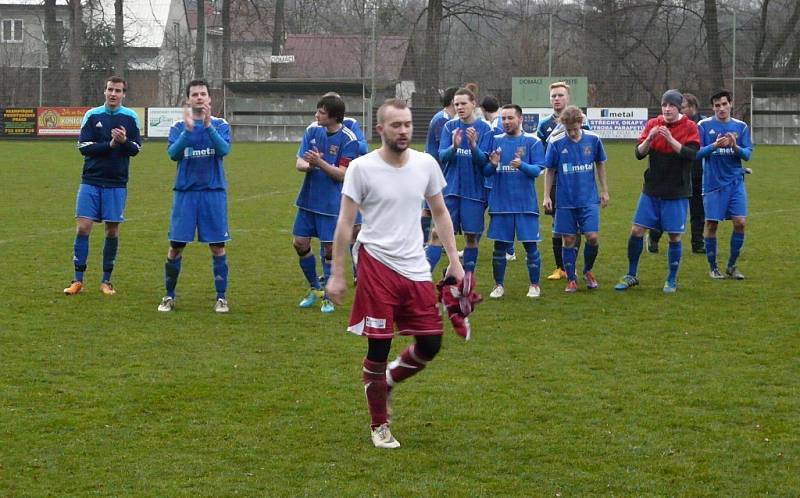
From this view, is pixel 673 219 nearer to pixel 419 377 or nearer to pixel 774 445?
pixel 419 377

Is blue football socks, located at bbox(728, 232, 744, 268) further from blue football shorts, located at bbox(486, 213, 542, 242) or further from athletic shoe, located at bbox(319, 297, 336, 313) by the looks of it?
athletic shoe, located at bbox(319, 297, 336, 313)

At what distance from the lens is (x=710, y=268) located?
40.5 ft

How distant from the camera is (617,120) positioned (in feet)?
135

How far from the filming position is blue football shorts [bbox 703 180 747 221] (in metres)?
12.1

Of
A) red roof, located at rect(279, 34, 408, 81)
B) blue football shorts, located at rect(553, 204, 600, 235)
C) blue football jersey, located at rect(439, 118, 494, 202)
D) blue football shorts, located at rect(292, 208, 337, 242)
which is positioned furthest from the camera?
red roof, located at rect(279, 34, 408, 81)

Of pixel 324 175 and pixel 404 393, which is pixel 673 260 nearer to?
pixel 324 175

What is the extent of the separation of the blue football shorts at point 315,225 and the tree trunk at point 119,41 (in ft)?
119

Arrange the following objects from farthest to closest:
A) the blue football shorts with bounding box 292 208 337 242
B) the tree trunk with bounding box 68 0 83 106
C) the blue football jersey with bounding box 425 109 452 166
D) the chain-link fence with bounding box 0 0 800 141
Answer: the tree trunk with bounding box 68 0 83 106
the chain-link fence with bounding box 0 0 800 141
the blue football jersey with bounding box 425 109 452 166
the blue football shorts with bounding box 292 208 337 242

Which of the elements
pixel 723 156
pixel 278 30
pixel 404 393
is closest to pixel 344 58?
pixel 278 30

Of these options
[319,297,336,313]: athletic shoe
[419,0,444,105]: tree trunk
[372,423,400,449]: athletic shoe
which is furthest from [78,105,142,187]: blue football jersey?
[419,0,444,105]: tree trunk

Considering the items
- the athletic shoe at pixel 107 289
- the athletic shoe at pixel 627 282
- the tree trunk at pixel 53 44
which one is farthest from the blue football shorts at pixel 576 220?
the tree trunk at pixel 53 44

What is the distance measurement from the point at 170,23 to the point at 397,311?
193 feet

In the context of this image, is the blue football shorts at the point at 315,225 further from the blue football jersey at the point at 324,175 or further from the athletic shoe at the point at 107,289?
the athletic shoe at the point at 107,289

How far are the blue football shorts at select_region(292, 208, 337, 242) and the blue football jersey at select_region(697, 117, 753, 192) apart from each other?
4.27 meters
